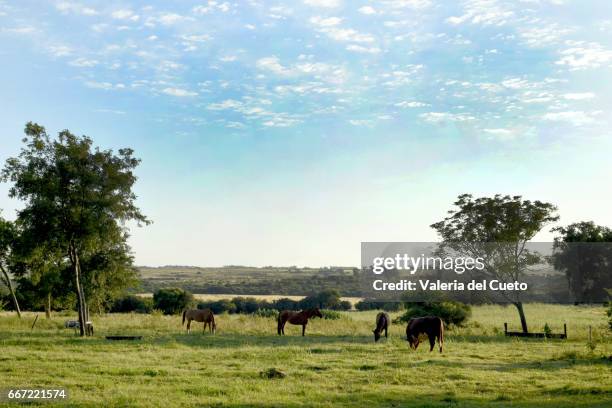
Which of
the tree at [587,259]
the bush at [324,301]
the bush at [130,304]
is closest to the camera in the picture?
the tree at [587,259]

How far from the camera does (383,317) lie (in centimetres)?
3111

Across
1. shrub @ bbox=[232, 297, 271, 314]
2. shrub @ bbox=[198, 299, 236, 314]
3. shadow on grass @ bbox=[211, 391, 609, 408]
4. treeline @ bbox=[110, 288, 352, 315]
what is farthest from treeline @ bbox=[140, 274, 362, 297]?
shadow on grass @ bbox=[211, 391, 609, 408]

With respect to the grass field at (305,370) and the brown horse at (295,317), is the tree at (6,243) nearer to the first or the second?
the grass field at (305,370)

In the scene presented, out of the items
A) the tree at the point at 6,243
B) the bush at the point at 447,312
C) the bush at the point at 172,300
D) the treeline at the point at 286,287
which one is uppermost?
the tree at the point at 6,243

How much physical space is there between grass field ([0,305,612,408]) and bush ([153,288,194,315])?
39495 mm

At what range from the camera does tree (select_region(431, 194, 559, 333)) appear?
128 feet

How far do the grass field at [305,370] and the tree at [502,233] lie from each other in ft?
25.4

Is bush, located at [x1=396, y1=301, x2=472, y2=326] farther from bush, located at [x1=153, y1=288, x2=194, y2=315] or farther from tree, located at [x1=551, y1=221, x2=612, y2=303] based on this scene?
bush, located at [x1=153, y1=288, x2=194, y2=315]

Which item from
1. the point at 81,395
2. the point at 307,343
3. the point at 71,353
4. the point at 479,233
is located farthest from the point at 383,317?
the point at 81,395

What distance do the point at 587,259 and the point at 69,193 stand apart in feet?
193

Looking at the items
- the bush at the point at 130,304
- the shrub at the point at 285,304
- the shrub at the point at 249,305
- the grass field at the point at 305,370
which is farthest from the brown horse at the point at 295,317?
the bush at the point at 130,304

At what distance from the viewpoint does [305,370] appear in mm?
19156

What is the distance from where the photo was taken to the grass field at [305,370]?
48.6ft

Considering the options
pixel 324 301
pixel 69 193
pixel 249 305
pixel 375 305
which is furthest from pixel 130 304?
pixel 69 193
